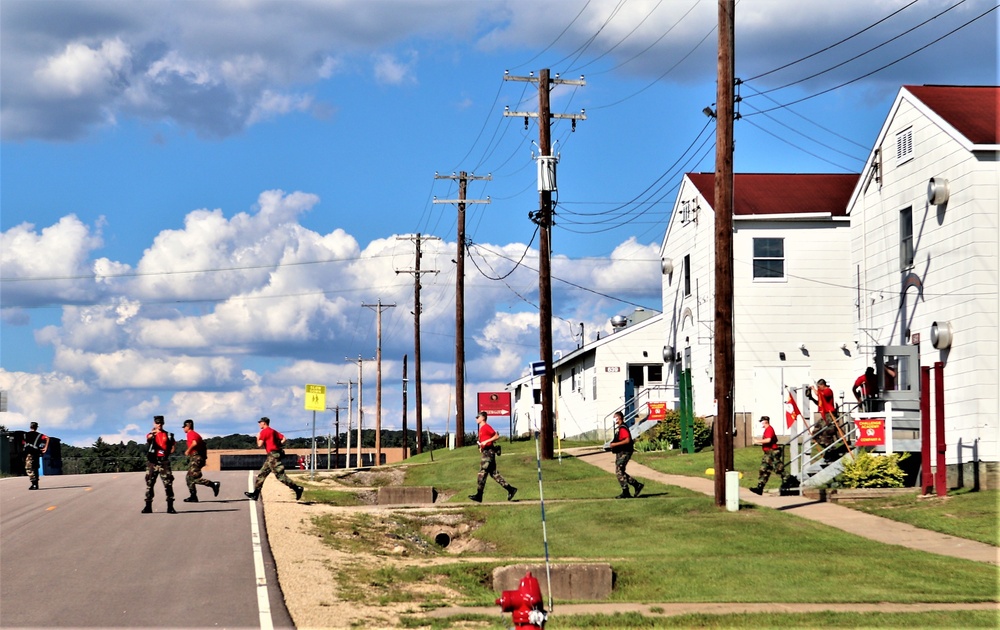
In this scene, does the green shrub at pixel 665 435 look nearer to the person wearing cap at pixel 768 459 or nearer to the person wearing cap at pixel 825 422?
the person wearing cap at pixel 825 422

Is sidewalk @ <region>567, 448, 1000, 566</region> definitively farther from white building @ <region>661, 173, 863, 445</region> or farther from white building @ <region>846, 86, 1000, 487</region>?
white building @ <region>661, 173, 863, 445</region>

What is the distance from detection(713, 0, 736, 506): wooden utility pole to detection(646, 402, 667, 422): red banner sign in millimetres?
18627

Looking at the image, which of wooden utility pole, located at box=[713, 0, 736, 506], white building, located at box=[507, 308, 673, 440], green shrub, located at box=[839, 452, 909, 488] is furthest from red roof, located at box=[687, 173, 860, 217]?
wooden utility pole, located at box=[713, 0, 736, 506]

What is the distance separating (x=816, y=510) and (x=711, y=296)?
17.1 metres

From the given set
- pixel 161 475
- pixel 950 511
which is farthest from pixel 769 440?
pixel 161 475

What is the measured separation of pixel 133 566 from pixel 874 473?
1524 centimetres

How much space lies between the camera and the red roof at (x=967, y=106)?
25906mm

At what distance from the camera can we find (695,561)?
16.7 metres

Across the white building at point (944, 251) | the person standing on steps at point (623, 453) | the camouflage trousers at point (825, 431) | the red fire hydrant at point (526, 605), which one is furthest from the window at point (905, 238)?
the red fire hydrant at point (526, 605)

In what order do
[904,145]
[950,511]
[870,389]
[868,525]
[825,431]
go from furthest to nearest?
[904,145] < [870,389] < [825,431] < [950,511] < [868,525]

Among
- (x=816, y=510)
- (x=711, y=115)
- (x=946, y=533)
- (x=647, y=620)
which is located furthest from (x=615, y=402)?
(x=647, y=620)

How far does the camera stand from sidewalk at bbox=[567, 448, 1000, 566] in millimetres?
17859

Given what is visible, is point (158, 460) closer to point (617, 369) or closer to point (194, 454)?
point (194, 454)

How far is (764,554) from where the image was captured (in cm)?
1752
